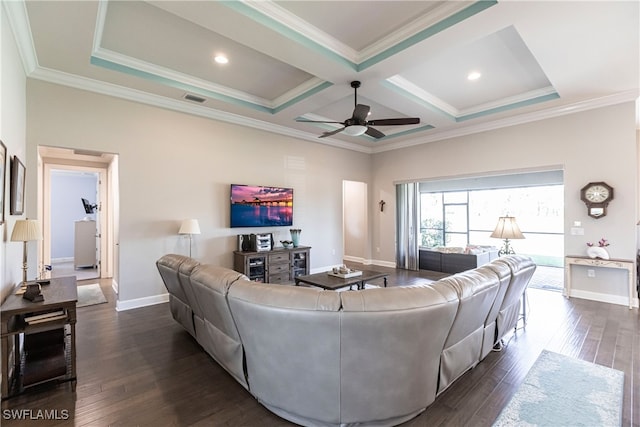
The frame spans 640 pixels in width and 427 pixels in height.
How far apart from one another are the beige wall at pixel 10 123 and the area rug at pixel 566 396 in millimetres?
4104

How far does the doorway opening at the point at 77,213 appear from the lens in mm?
5660

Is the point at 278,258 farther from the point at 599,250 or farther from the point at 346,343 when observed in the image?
the point at 599,250

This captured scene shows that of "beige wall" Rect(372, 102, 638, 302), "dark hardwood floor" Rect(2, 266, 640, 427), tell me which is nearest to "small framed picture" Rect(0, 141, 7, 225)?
"dark hardwood floor" Rect(2, 266, 640, 427)

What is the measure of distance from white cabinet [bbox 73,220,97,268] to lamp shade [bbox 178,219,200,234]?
4236 mm

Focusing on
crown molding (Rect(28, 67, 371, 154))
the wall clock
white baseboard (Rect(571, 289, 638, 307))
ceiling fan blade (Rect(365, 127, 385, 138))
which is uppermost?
crown molding (Rect(28, 67, 371, 154))

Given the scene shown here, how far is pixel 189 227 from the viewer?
181 inches

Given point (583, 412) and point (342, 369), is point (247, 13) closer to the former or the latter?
point (342, 369)

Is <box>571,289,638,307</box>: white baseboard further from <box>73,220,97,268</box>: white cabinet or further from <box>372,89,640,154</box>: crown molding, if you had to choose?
<box>73,220,97,268</box>: white cabinet

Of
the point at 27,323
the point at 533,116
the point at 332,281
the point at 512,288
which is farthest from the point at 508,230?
the point at 27,323

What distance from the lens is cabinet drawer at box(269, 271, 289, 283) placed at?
5.55 meters

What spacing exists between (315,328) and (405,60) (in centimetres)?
317

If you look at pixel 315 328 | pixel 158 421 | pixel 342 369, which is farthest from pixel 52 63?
pixel 342 369

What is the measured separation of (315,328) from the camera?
1701 millimetres

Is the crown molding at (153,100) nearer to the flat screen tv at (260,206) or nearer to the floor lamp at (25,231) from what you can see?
the flat screen tv at (260,206)
